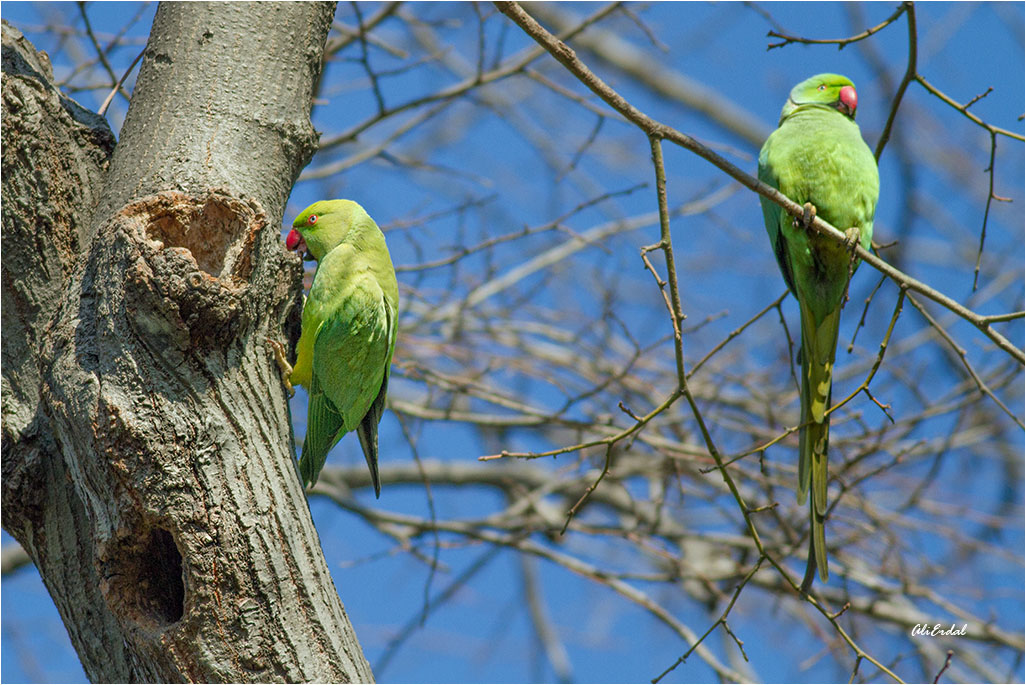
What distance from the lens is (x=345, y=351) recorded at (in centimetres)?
275

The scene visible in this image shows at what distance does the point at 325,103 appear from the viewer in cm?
344

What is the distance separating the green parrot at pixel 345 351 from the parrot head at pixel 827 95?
6.09ft

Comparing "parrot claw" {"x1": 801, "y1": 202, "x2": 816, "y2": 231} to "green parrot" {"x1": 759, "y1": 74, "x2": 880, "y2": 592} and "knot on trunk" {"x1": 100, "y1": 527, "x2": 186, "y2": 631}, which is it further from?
"knot on trunk" {"x1": 100, "y1": 527, "x2": 186, "y2": 631}

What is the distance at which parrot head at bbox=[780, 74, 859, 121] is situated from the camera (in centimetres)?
353

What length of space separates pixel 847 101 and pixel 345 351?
2.20 m

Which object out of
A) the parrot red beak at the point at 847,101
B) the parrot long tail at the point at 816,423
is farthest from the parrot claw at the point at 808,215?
the parrot red beak at the point at 847,101

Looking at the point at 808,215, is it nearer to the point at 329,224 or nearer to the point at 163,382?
the point at 329,224

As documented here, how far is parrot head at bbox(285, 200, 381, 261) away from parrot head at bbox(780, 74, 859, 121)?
1.78m

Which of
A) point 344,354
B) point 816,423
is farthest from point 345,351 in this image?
point 816,423

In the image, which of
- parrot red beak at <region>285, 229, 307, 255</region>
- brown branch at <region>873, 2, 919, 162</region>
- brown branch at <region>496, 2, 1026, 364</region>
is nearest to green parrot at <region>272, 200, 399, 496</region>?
parrot red beak at <region>285, 229, 307, 255</region>

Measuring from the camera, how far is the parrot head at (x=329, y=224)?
10.1 ft

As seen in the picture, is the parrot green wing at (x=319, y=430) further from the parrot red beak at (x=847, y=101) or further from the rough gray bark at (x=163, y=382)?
the parrot red beak at (x=847, y=101)

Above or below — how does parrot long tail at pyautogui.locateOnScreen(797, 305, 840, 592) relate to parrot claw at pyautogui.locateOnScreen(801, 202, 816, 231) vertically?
below

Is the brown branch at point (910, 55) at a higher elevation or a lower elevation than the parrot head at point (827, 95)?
lower
